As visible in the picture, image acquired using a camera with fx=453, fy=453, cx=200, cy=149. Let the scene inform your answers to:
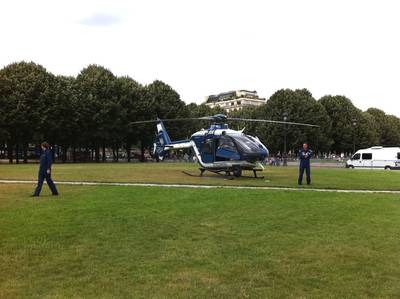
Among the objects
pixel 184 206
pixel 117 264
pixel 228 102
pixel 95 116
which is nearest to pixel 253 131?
pixel 95 116

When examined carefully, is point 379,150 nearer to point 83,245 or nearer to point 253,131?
point 253,131

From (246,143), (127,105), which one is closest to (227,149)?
(246,143)

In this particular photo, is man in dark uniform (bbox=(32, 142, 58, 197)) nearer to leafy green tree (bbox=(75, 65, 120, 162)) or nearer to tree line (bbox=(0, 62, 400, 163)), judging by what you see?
tree line (bbox=(0, 62, 400, 163))

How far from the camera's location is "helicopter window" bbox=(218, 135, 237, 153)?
1118 inches

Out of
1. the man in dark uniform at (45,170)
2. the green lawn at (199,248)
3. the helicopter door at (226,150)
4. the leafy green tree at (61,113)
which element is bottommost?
the green lawn at (199,248)

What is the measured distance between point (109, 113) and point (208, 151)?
35.0m

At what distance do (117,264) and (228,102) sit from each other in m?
182

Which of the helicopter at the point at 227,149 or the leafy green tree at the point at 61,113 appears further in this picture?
the leafy green tree at the point at 61,113

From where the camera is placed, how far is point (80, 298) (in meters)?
6.73

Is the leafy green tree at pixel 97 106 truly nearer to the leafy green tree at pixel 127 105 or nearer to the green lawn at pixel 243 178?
the leafy green tree at pixel 127 105

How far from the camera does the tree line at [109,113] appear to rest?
5309 cm

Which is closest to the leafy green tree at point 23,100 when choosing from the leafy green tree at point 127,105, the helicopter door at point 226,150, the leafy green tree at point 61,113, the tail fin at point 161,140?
the leafy green tree at point 61,113

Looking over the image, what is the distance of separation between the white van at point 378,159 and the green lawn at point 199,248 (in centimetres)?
3722

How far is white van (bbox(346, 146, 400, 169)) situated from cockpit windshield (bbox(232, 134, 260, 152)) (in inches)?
1082
